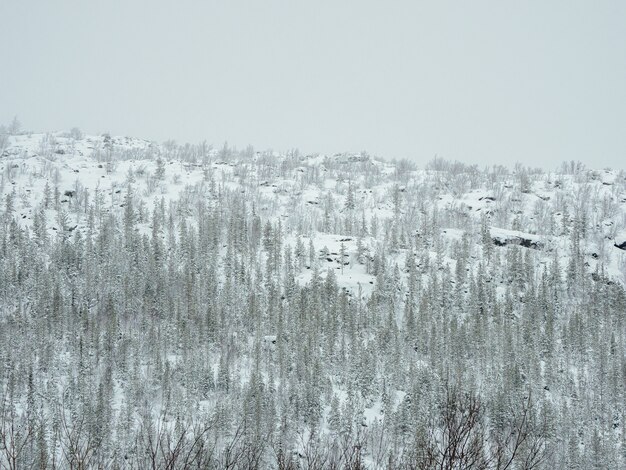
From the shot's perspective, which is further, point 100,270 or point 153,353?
point 100,270

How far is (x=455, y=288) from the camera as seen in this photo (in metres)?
131

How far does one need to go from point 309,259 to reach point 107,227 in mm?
60634

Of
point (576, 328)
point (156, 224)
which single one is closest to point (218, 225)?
point (156, 224)

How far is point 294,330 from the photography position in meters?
104

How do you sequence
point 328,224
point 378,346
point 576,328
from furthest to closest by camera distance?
point 328,224 < point 576,328 < point 378,346

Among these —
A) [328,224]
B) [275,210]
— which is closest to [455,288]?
[328,224]

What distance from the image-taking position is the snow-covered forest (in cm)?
→ 7331

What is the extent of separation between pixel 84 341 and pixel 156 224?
63.3 m

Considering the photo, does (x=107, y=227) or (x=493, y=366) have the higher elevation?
(x=107, y=227)

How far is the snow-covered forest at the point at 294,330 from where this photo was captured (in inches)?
2886

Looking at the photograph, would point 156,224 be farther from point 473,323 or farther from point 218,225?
point 473,323

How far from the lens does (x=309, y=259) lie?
144875mm

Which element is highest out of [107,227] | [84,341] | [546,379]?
[107,227]

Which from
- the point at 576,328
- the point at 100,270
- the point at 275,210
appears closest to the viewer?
the point at 576,328
